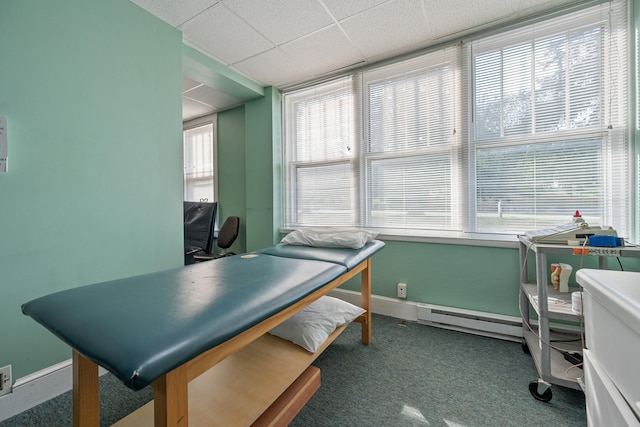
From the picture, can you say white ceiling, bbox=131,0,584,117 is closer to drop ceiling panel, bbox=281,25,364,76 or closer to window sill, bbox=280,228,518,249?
drop ceiling panel, bbox=281,25,364,76

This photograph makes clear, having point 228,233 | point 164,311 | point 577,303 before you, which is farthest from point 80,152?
point 577,303

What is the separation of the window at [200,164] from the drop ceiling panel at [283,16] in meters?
2.11

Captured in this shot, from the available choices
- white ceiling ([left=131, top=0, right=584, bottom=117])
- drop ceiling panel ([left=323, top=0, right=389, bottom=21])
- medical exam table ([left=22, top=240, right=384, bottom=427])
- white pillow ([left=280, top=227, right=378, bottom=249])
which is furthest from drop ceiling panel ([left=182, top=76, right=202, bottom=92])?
medical exam table ([left=22, top=240, right=384, bottom=427])

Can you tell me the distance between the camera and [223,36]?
2.17 meters

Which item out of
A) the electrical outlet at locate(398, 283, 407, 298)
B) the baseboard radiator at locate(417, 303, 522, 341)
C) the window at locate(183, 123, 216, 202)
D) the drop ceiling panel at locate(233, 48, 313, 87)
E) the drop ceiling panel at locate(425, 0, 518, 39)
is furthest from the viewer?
the window at locate(183, 123, 216, 202)

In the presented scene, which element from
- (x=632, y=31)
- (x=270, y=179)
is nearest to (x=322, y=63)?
(x=270, y=179)

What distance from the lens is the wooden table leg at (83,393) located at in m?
0.84

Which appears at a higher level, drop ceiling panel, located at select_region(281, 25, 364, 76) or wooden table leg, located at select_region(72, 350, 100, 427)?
drop ceiling panel, located at select_region(281, 25, 364, 76)

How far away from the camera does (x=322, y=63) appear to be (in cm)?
259

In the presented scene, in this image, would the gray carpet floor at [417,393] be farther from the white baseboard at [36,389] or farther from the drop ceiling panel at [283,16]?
the drop ceiling panel at [283,16]

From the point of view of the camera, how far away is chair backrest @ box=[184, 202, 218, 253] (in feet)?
10.4

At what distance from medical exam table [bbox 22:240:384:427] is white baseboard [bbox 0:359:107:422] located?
93cm

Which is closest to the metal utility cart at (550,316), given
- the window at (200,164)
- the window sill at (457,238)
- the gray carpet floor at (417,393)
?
the gray carpet floor at (417,393)

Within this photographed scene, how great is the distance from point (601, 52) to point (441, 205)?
1.46 metres
